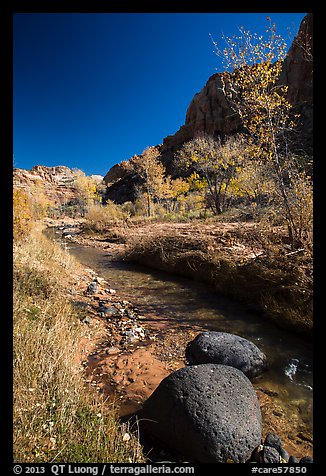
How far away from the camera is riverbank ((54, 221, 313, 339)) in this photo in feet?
15.4

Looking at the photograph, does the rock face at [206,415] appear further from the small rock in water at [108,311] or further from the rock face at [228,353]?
the small rock in water at [108,311]

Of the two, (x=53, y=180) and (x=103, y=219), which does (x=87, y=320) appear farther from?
(x=53, y=180)

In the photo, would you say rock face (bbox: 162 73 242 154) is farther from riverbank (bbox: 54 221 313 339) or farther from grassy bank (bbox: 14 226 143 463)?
grassy bank (bbox: 14 226 143 463)

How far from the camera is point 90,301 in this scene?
606cm

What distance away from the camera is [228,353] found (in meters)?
3.57

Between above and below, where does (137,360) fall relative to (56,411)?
below

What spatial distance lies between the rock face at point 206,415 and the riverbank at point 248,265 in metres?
2.64

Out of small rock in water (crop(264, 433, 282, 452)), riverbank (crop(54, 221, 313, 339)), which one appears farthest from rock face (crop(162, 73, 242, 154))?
small rock in water (crop(264, 433, 282, 452))

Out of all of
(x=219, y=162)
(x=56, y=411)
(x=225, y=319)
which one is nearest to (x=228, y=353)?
(x=225, y=319)

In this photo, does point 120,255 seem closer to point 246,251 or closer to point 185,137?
point 246,251

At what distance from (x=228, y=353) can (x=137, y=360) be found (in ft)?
4.78

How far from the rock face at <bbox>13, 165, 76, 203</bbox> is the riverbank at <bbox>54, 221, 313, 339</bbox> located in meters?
67.7

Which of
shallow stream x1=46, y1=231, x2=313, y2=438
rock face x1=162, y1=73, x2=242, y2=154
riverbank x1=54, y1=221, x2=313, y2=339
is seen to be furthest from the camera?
rock face x1=162, y1=73, x2=242, y2=154
